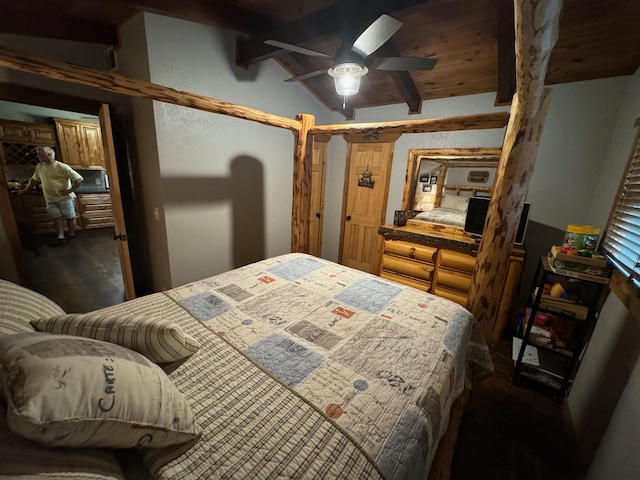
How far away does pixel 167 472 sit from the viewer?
0.62 metres

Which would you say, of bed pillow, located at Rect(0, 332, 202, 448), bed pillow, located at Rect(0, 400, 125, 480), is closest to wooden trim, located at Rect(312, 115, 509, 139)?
bed pillow, located at Rect(0, 332, 202, 448)

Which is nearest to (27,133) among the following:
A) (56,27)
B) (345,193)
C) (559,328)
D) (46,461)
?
(56,27)

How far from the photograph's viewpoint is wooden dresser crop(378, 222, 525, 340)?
2.35m

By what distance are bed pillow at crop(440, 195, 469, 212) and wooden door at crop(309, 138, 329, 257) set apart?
177 centimetres

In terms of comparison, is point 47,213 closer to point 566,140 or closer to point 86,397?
point 86,397

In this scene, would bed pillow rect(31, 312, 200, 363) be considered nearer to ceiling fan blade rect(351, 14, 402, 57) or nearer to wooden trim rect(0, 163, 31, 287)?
ceiling fan blade rect(351, 14, 402, 57)

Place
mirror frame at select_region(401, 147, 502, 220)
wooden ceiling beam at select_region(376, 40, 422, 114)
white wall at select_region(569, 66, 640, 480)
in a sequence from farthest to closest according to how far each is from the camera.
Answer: mirror frame at select_region(401, 147, 502, 220) → wooden ceiling beam at select_region(376, 40, 422, 114) → white wall at select_region(569, 66, 640, 480)

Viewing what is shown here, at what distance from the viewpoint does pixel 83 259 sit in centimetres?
374

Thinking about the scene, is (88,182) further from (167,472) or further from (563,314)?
(563,314)

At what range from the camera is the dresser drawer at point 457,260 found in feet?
8.14

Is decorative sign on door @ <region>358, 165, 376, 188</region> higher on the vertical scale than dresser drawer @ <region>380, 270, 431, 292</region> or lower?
higher

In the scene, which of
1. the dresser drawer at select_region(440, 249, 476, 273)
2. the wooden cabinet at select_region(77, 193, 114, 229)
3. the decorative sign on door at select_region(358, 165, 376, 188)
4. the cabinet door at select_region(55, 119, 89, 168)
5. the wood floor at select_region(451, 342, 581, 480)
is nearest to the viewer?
the wood floor at select_region(451, 342, 581, 480)

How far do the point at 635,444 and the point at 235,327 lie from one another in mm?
1704

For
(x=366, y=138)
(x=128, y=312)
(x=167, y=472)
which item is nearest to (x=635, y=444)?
(x=167, y=472)
